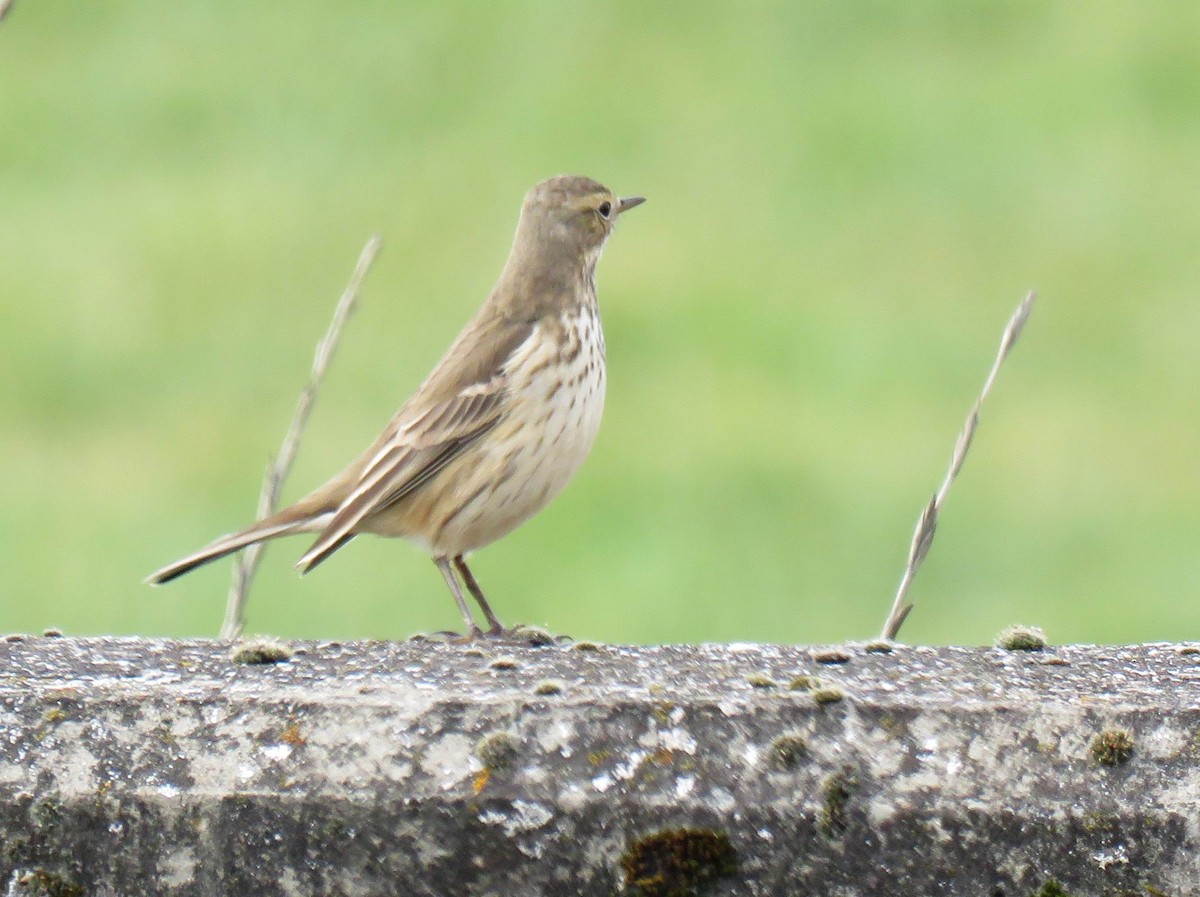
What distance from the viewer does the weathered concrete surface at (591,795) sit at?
2529mm

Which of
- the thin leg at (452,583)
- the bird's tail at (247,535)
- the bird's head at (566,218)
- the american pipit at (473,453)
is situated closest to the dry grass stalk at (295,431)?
the bird's tail at (247,535)

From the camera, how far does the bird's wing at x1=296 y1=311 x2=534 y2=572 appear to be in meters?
5.21

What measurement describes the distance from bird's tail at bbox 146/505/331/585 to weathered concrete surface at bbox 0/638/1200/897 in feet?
6.61

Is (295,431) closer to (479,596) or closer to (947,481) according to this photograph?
(947,481)

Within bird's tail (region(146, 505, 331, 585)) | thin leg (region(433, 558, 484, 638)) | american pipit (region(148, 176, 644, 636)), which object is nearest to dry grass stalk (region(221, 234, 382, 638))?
bird's tail (region(146, 505, 331, 585))

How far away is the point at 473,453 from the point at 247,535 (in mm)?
612

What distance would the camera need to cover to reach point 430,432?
5277 millimetres

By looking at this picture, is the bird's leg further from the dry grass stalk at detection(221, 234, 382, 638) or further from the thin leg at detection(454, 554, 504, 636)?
the dry grass stalk at detection(221, 234, 382, 638)

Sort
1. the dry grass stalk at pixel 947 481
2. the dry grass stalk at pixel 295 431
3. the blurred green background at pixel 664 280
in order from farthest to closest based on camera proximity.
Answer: the blurred green background at pixel 664 280, the dry grass stalk at pixel 295 431, the dry grass stalk at pixel 947 481

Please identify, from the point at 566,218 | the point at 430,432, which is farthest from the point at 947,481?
the point at 566,218

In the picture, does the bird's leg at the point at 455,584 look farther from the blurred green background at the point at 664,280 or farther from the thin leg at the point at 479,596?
the blurred green background at the point at 664,280

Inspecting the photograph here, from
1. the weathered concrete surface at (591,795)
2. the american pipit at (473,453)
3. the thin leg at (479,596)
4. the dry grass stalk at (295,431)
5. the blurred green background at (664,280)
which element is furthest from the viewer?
the blurred green background at (664,280)

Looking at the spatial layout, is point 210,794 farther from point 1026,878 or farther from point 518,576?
point 518,576

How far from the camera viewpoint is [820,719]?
8.67ft
